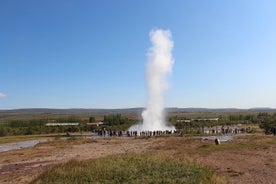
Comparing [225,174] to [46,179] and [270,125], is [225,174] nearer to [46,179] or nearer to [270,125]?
[46,179]

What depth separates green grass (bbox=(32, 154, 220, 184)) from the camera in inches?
677

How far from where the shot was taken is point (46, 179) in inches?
744

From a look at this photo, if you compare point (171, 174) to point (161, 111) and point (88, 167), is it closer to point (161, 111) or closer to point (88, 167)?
point (88, 167)

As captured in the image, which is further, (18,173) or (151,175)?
(18,173)

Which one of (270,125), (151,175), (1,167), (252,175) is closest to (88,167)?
(151,175)

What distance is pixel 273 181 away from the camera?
1800cm

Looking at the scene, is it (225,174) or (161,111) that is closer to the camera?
(225,174)

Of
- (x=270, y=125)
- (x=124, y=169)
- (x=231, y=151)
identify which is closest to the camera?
(x=124, y=169)

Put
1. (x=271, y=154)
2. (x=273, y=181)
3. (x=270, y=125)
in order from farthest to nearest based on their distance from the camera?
(x=270, y=125) → (x=271, y=154) → (x=273, y=181)

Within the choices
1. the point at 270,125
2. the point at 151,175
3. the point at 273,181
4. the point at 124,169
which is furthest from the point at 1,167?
the point at 270,125

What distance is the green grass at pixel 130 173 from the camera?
17203 mm

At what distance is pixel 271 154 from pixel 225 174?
10.1 metres

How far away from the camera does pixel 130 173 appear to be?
734 inches

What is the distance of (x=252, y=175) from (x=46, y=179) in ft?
36.5
